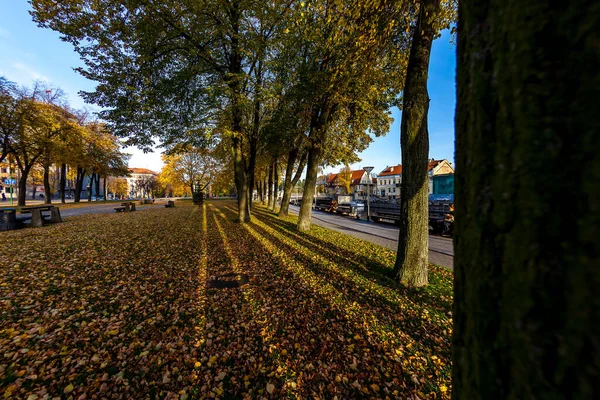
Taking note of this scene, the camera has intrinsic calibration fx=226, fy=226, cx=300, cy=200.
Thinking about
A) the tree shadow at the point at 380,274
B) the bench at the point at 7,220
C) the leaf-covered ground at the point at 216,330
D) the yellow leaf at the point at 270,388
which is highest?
the bench at the point at 7,220

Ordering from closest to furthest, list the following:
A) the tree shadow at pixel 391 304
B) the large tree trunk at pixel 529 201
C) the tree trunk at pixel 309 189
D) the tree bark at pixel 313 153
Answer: the large tree trunk at pixel 529 201
the tree shadow at pixel 391 304
the tree bark at pixel 313 153
the tree trunk at pixel 309 189

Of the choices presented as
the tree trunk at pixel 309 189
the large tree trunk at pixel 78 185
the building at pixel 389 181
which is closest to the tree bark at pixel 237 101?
the tree trunk at pixel 309 189

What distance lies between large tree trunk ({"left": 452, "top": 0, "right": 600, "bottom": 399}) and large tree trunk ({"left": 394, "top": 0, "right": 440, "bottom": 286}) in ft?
13.6

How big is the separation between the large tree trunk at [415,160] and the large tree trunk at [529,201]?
4145 millimetres

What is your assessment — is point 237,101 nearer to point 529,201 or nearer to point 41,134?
point 529,201

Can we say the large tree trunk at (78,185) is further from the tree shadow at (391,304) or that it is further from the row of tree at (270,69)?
the tree shadow at (391,304)

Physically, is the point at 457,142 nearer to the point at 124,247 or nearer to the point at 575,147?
the point at 575,147

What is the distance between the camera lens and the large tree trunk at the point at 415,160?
4676mm

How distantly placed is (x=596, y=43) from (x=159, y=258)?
7.87 m

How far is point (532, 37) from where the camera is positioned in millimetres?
709

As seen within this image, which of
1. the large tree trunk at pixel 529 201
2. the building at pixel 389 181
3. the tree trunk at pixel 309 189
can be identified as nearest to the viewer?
the large tree trunk at pixel 529 201

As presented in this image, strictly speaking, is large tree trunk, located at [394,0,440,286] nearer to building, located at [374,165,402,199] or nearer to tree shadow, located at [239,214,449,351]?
tree shadow, located at [239,214,449,351]

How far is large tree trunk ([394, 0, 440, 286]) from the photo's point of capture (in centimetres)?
468

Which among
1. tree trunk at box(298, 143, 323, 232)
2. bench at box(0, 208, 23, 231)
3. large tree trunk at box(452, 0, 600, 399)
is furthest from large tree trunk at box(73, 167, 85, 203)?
large tree trunk at box(452, 0, 600, 399)
